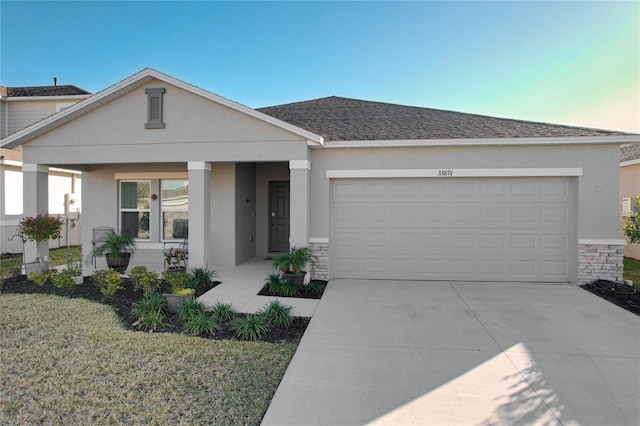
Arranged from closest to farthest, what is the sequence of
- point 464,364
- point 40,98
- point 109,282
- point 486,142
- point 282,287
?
point 464,364
point 109,282
point 282,287
point 486,142
point 40,98

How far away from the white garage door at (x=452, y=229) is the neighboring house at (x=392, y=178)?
25 millimetres

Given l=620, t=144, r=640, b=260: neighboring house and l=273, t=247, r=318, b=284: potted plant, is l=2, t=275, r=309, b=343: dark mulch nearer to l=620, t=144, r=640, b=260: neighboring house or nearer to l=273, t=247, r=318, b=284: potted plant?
l=273, t=247, r=318, b=284: potted plant

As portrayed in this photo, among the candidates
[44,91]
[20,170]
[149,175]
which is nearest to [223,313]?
[149,175]

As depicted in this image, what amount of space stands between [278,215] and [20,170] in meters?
10.4

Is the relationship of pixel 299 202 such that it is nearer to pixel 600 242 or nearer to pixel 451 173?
pixel 451 173

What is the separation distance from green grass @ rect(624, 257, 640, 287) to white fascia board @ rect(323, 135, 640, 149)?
10.8 feet

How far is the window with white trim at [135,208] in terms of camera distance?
1008cm

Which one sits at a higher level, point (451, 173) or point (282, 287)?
point (451, 173)

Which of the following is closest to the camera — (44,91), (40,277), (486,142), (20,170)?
(40,277)

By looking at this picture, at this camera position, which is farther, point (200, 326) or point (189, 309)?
point (189, 309)

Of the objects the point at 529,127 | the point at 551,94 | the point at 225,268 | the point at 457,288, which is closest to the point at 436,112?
the point at 529,127

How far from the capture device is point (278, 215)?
11.2m

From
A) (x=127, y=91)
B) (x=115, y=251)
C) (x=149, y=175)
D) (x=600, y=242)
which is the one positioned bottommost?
(x=115, y=251)

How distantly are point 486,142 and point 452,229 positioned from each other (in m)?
2.15
